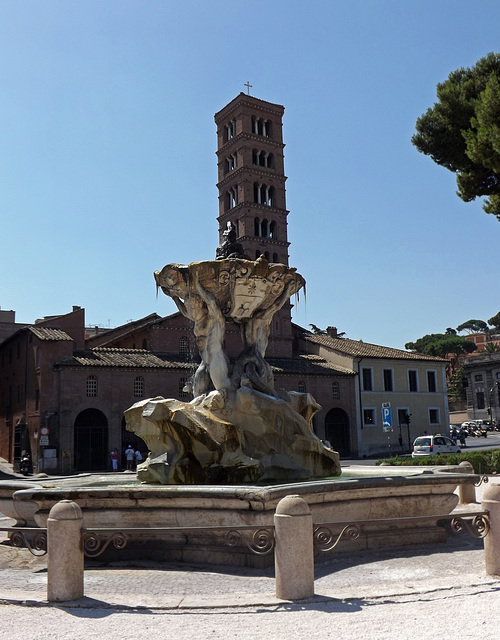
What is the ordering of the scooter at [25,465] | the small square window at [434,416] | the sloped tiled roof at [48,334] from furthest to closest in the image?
1. the small square window at [434,416]
2. the sloped tiled roof at [48,334]
3. the scooter at [25,465]

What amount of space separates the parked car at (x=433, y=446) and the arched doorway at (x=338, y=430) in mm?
14268

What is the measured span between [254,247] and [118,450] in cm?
2386

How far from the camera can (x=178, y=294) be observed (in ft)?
39.2

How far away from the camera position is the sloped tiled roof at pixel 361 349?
4990 centimetres

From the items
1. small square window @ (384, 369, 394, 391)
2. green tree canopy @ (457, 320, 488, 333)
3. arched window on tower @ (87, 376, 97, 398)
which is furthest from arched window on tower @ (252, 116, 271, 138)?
green tree canopy @ (457, 320, 488, 333)

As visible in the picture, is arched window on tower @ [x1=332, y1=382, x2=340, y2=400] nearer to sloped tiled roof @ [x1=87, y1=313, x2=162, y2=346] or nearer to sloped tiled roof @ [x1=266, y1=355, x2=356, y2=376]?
sloped tiled roof @ [x1=266, y1=355, x2=356, y2=376]

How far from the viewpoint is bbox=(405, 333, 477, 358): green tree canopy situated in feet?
339

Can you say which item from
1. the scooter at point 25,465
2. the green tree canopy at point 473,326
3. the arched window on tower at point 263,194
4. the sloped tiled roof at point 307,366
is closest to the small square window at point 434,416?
the sloped tiled roof at point 307,366

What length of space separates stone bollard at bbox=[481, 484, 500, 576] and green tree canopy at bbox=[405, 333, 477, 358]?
9807 cm

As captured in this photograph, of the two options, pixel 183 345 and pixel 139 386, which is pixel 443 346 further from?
pixel 139 386

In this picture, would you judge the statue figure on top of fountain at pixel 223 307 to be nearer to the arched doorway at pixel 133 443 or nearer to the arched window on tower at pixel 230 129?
the arched doorway at pixel 133 443

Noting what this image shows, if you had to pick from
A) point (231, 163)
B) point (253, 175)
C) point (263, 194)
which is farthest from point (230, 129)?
point (263, 194)

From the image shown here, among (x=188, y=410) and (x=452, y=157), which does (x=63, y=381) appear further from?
(x=188, y=410)

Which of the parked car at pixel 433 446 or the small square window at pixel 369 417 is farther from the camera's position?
the small square window at pixel 369 417
